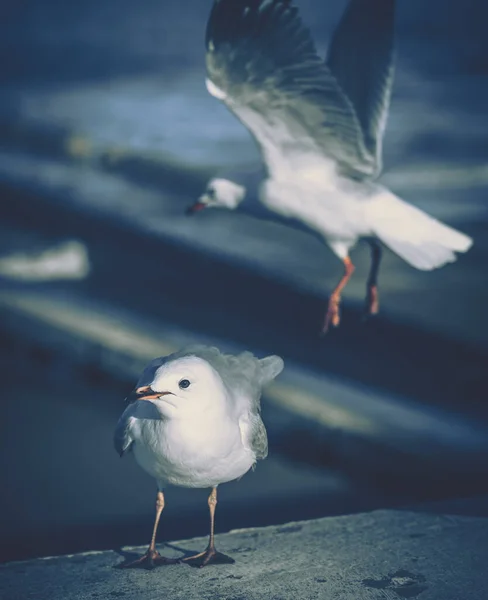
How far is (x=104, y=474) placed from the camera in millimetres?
1775

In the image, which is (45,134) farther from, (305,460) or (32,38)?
(305,460)

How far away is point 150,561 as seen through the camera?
137 cm

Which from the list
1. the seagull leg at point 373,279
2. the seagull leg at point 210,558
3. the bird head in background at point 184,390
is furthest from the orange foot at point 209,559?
the seagull leg at point 373,279

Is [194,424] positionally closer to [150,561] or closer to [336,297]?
[150,561]

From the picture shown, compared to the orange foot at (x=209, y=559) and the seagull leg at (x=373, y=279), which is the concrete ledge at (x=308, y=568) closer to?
the orange foot at (x=209, y=559)

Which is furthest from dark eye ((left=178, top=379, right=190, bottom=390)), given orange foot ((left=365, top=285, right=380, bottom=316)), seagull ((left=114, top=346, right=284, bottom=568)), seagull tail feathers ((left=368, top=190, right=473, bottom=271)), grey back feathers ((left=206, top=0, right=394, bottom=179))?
orange foot ((left=365, top=285, right=380, bottom=316))

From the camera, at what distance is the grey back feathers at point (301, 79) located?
5.31ft

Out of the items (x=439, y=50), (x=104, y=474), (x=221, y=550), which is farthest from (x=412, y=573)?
(x=439, y=50)

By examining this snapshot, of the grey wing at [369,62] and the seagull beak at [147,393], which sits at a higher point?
the grey wing at [369,62]

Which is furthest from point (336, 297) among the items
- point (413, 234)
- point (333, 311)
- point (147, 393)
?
point (147, 393)

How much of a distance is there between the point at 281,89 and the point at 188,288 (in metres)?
0.89

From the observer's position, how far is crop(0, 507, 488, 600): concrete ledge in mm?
1269

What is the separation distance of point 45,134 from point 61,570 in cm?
199

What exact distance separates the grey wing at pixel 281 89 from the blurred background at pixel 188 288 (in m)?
0.50
